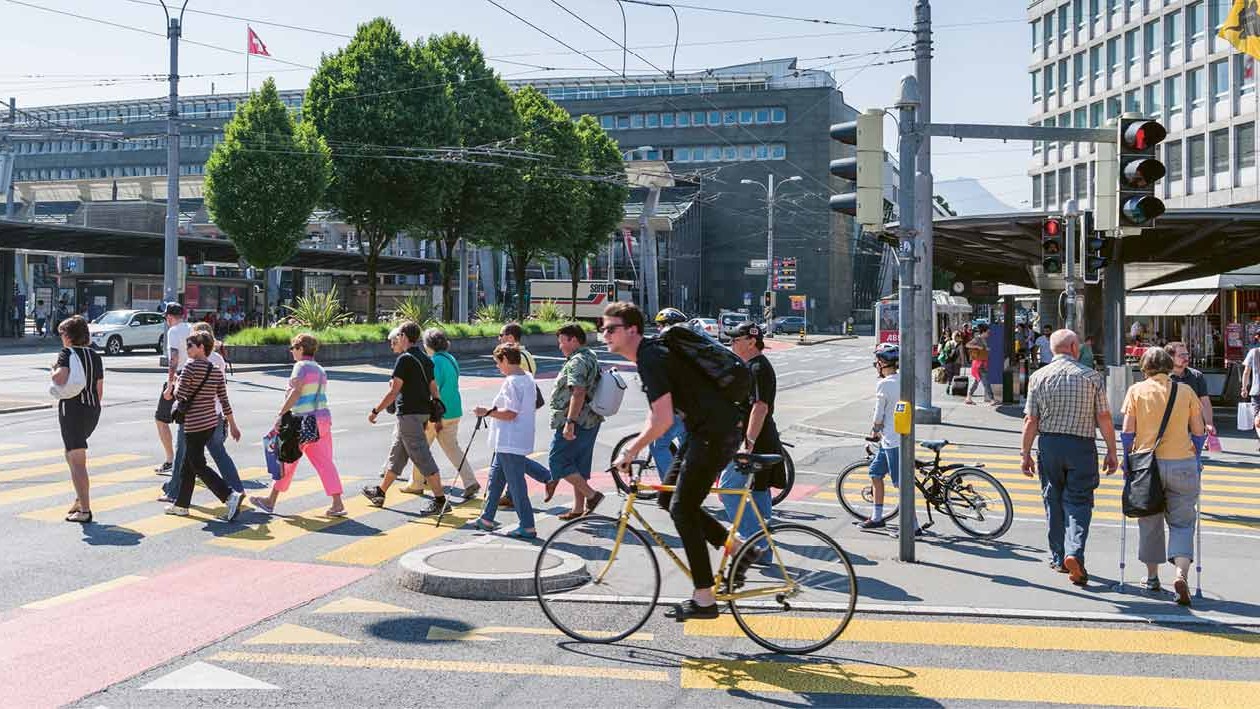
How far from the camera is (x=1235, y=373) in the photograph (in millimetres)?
24672

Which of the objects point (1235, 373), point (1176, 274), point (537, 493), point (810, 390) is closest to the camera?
point (537, 493)

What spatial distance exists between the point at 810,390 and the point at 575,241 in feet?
89.8

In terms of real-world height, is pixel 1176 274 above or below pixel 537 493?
above

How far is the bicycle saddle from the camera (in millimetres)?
6242

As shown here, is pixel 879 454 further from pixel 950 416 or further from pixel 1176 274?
pixel 1176 274

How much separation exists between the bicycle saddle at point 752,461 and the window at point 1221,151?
51.0 metres

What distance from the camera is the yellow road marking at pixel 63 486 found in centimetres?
1090

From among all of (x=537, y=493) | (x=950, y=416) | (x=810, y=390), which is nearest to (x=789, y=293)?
(x=810, y=390)

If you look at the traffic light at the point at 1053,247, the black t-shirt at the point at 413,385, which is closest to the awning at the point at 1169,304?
the traffic light at the point at 1053,247

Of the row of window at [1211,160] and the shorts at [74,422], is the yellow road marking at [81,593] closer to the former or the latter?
the shorts at [74,422]

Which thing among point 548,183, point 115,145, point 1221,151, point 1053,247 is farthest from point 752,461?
point 115,145

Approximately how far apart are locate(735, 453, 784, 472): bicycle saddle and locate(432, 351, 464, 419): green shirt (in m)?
5.43

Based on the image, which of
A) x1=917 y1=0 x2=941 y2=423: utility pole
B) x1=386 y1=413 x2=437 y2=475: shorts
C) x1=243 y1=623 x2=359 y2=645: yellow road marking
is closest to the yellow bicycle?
x1=243 y1=623 x2=359 y2=645: yellow road marking

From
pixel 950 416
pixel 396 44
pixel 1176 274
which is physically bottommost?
pixel 950 416
